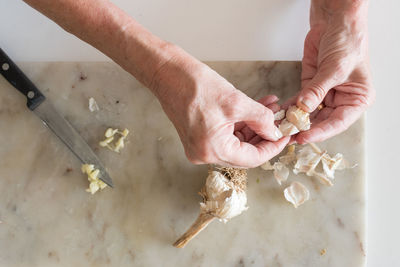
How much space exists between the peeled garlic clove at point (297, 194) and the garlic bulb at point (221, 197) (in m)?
0.15

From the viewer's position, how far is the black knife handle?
119 centimetres

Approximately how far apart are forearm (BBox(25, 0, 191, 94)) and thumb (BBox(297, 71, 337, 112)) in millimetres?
377

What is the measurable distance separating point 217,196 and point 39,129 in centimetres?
62

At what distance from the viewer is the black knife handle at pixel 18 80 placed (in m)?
1.19

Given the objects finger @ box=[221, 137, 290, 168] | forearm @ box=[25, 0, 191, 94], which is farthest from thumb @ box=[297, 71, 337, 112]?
forearm @ box=[25, 0, 191, 94]

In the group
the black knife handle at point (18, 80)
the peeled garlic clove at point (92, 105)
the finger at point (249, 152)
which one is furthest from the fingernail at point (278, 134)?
the black knife handle at point (18, 80)

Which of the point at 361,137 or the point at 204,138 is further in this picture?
the point at 361,137

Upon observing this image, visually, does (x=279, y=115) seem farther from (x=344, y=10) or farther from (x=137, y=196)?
(x=137, y=196)

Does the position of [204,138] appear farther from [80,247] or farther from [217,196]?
[80,247]

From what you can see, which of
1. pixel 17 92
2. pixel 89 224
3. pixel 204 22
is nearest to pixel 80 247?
pixel 89 224

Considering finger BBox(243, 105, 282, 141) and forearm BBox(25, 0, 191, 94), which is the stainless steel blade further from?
finger BBox(243, 105, 282, 141)

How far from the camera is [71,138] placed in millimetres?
1179

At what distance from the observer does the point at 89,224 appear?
118 cm

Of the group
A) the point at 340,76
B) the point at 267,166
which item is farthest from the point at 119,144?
the point at 340,76
